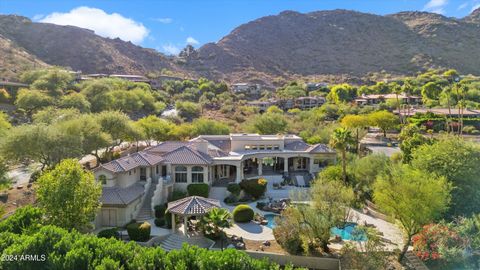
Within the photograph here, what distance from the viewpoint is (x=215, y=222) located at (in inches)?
976

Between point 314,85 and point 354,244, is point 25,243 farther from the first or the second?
point 314,85

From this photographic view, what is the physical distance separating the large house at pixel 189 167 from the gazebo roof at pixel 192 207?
403 cm

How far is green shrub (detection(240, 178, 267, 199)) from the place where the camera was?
34812mm

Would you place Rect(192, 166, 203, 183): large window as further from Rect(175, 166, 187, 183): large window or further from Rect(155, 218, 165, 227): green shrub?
Rect(155, 218, 165, 227): green shrub

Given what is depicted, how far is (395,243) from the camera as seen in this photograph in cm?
2522

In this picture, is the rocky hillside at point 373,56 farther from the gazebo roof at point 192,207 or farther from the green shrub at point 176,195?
the gazebo roof at point 192,207

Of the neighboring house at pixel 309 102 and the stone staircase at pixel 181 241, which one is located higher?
the neighboring house at pixel 309 102

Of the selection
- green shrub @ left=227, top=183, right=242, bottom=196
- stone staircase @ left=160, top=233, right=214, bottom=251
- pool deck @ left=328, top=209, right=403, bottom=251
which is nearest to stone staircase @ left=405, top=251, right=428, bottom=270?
pool deck @ left=328, top=209, right=403, bottom=251

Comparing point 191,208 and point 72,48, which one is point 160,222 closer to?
point 191,208

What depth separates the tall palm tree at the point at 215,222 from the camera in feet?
81.4

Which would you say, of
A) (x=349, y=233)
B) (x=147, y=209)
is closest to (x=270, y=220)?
(x=349, y=233)

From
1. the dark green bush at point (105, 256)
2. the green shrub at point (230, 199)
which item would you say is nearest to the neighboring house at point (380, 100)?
the green shrub at point (230, 199)

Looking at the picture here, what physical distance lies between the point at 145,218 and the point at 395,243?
1986 centimetres

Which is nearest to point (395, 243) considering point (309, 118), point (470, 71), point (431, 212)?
point (431, 212)
